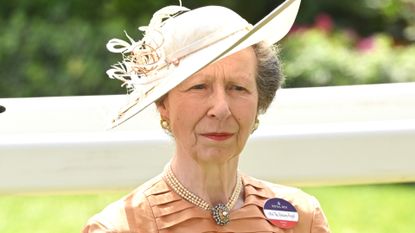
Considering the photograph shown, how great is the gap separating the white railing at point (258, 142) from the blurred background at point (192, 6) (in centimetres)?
253

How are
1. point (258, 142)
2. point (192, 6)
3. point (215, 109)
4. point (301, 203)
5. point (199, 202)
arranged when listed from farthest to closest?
point (192, 6), point (258, 142), point (301, 203), point (199, 202), point (215, 109)

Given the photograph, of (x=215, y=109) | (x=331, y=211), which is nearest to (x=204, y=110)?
(x=215, y=109)

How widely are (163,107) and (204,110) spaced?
0.14m

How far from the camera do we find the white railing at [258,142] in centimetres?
342

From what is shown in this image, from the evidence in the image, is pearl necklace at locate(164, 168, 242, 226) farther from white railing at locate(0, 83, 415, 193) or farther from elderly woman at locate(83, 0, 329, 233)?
white railing at locate(0, 83, 415, 193)

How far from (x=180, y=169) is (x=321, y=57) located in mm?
4624

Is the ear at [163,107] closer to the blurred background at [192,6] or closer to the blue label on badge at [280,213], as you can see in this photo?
the blue label on badge at [280,213]

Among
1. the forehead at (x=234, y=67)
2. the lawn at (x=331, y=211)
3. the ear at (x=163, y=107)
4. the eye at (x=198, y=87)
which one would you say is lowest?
the lawn at (x=331, y=211)

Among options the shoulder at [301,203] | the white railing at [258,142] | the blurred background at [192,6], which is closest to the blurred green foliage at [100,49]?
the blurred background at [192,6]

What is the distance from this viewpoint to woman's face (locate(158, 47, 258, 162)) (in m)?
2.99

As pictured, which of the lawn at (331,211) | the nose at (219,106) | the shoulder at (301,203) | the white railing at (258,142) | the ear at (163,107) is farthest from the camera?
the lawn at (331,211)

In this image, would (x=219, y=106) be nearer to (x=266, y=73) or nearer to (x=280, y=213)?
(x=266, y=73)

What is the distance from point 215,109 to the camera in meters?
2.98

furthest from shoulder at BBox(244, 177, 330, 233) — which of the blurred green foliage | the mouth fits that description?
the blurred green foliage
